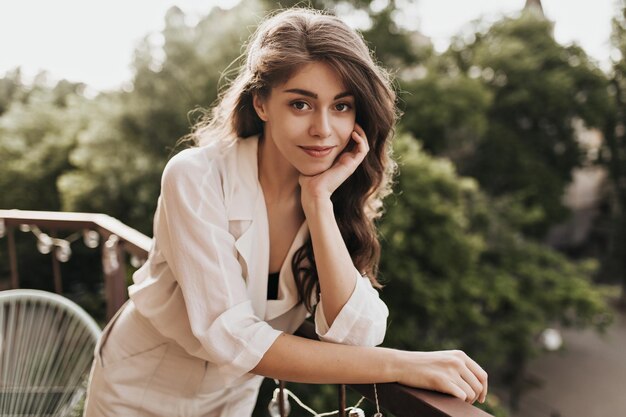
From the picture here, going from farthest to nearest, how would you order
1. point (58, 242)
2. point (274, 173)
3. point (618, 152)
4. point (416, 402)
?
point (618, 152) < point (58, 242) < point (274, 173) < point (416, 402)

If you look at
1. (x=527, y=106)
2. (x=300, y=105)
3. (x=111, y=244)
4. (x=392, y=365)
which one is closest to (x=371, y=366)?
(x=392, y=365)

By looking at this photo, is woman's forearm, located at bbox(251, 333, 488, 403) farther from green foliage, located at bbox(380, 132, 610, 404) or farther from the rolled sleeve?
green foliage, located at bbox(380, 132, 610, 404)

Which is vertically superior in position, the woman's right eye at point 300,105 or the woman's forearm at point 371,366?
the woman's right eye at point 300,105

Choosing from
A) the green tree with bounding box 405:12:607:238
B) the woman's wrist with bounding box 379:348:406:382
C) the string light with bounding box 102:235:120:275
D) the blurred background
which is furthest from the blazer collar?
the green tree with bounding box 405:12:607:238

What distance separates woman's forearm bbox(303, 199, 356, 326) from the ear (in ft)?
0.95

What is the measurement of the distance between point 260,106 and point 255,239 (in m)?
0.36

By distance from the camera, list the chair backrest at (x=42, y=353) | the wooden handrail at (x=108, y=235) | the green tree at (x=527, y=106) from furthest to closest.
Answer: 1. the green tree at (x=527, y=106)
2. the wooden handrail at (x=108, y=235)
3. the chair backrest at (x=42, y=353)

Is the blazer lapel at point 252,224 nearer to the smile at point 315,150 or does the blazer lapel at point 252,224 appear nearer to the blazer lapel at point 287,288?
the blazer lapel at point 287,288

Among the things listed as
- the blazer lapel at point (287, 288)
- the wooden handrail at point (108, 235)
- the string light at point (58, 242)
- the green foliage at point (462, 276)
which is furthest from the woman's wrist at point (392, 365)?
the green foliage at point (462, 276)

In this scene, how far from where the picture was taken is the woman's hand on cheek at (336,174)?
1358 millimetres

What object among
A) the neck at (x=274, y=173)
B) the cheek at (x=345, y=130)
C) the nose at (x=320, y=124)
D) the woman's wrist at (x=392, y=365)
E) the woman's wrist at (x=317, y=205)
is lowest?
the woman's wrist at (x=392, y=365)

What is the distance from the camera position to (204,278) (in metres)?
1.18

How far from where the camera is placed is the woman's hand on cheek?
1.36 metres

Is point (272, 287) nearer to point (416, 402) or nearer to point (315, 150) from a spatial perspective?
point (315, 150)
